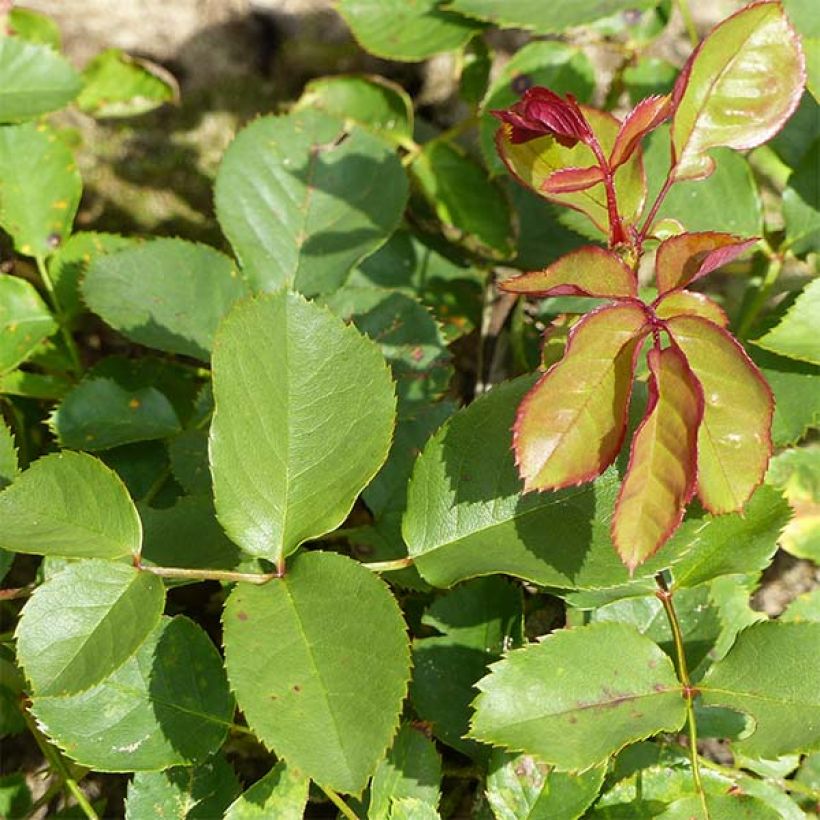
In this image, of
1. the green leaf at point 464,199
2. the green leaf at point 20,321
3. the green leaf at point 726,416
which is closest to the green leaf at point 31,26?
the green leaf at point 20,321

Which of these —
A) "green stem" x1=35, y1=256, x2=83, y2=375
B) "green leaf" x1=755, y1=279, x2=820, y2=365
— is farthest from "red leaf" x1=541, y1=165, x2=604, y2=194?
"green stem" x1=35, y1=256, x2=83, y2=375

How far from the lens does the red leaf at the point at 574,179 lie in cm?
96

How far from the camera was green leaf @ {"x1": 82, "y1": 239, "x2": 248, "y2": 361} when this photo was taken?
4.81ft

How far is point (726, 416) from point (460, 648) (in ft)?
1.82

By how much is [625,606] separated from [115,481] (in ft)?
2.23

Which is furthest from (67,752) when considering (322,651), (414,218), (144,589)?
(414,218)

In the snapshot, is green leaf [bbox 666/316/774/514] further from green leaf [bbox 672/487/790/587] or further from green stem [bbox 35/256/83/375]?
green stem [bbox 35/256/83/375]

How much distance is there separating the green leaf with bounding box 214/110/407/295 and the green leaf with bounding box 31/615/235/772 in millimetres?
586

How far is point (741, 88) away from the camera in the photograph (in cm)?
107

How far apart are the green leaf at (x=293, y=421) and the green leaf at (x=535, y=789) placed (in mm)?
420

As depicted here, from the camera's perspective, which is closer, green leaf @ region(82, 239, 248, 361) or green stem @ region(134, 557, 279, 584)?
green stem @ region(134, 557, 279, 584)

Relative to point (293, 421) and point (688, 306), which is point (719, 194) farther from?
point (293, 421)

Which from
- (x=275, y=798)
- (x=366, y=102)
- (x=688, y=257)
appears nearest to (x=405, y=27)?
(x=366, y=102)

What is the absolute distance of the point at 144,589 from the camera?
107 centimetres
